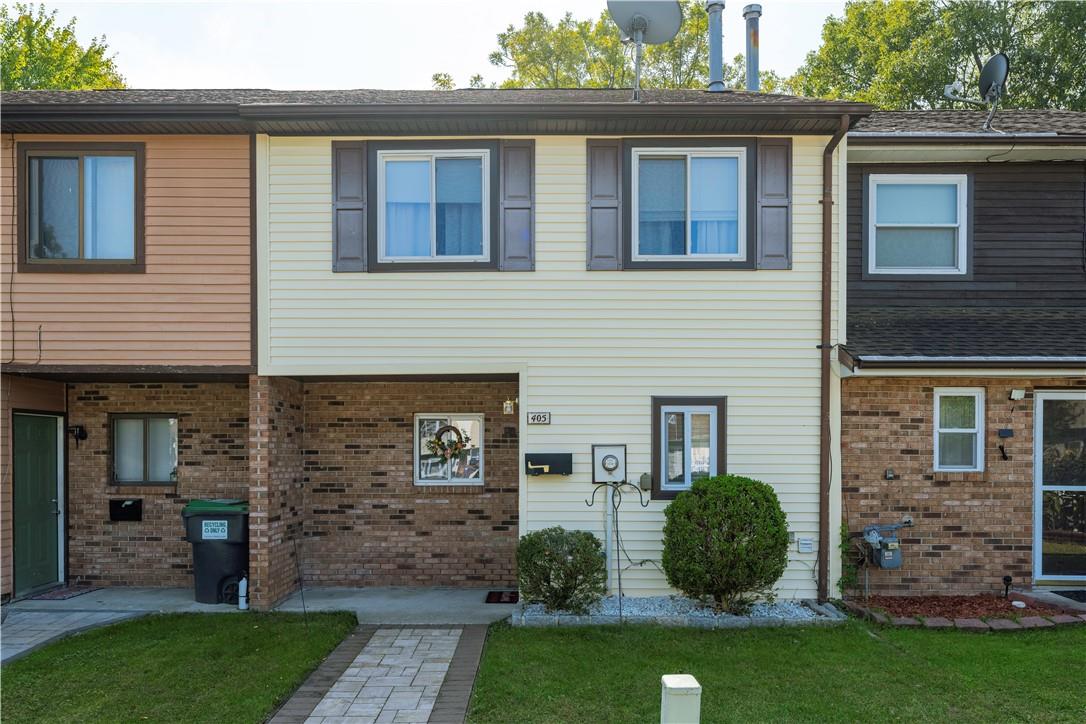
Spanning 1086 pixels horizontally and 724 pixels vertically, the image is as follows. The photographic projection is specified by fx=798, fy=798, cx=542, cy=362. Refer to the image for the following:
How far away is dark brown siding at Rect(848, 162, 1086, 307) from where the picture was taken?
30.1 feet

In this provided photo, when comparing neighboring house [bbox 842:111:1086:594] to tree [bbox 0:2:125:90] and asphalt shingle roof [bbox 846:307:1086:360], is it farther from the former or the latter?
tree [bbox 0:2:125:90]

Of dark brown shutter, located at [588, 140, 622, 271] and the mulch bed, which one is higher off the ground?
dark brown shutter, located at [588, 140, 622, 271]

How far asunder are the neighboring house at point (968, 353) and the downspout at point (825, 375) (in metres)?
0.30

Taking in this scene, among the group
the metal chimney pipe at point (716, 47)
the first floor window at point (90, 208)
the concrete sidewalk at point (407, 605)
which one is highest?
the metal chimney pipe at point (716, 47)

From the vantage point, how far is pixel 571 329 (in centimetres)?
832

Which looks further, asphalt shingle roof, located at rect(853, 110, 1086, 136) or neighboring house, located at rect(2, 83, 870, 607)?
asphalt shingle roof, located at rect(853, 110, 1086, 136)

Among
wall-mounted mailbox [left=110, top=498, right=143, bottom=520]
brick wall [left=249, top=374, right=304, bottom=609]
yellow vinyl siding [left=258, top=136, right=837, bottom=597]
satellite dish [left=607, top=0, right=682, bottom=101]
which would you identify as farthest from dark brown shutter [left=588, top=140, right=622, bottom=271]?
wall-mounted mailbox [left=110, top=498, right=143, bottom=520]

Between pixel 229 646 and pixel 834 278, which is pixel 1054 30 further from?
pixel 229 646

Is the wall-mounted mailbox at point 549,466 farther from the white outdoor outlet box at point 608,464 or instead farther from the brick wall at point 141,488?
the brick wall at point 141,488

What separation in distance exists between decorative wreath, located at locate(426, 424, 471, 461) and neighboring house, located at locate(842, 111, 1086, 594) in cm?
431

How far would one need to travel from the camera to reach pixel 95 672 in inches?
250

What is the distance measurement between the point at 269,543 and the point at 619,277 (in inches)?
180

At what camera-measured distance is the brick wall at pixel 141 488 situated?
9.36 meters

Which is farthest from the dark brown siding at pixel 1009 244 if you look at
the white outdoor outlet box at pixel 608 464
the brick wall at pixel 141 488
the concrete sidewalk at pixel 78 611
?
the concrete sidewalk at pixel 78 611
